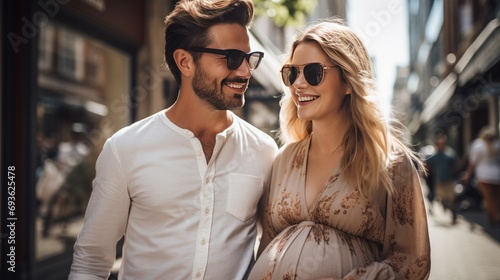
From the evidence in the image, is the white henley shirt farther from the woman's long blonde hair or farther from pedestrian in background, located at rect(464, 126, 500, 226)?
pedestrian in background, located at rect(464, 126, 500, 226)

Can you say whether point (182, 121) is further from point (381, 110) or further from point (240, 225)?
point (381, 110)

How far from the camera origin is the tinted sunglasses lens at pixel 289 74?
2416mm

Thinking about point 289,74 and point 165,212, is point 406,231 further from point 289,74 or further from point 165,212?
point 165,212

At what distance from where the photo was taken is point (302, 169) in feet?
7.78

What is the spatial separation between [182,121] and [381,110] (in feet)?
2.94

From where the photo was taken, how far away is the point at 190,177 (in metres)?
2.31

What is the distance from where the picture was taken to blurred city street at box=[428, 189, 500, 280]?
6.66 meters

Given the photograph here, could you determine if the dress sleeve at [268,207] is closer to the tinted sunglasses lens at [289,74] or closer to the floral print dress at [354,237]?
the floral print dress at [354,237]

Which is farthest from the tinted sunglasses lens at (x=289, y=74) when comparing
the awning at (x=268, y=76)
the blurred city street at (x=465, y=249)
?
the blurred city street at (x=465, y=249)

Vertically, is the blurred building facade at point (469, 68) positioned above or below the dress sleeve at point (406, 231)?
above

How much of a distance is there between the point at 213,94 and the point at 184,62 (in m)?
0.24

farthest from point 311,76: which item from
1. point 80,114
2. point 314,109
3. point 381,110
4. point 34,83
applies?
point 80,114

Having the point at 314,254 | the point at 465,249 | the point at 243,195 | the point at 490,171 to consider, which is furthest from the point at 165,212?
the point at 490,171

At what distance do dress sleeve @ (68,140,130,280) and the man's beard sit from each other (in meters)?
0.47
